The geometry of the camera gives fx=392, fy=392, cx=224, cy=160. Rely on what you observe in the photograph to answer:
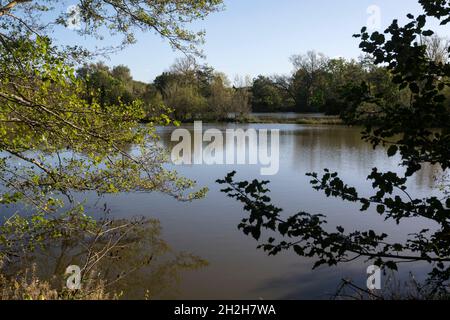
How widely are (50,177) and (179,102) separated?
48.4 metres

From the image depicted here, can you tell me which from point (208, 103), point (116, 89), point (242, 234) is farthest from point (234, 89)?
point (242, 234)

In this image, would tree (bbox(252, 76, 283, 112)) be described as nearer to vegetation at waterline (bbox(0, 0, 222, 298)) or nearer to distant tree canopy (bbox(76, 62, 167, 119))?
distant tree canopy (bbox(76, 62, 167, 119))

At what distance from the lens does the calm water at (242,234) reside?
6.80 m

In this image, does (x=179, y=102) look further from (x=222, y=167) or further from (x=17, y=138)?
(x=17, y=138)

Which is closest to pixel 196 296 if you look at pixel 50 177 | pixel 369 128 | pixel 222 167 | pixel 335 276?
pixel 335 276

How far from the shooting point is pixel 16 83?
4934mm

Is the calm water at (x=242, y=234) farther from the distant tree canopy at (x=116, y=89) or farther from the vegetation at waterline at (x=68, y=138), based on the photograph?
the distant tree canopy at (x=116, y=89)

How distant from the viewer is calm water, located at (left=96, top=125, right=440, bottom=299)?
6.80m

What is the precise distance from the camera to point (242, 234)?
9.30 metres

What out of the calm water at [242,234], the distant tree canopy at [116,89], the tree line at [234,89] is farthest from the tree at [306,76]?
the calm water at [242,234]

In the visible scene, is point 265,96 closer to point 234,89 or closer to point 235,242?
point 234,89

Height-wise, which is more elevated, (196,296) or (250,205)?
(250,205)

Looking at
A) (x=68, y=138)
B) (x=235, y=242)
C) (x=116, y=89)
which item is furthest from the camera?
(x=116, y=89)

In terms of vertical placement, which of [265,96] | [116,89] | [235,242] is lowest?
[235,242]
